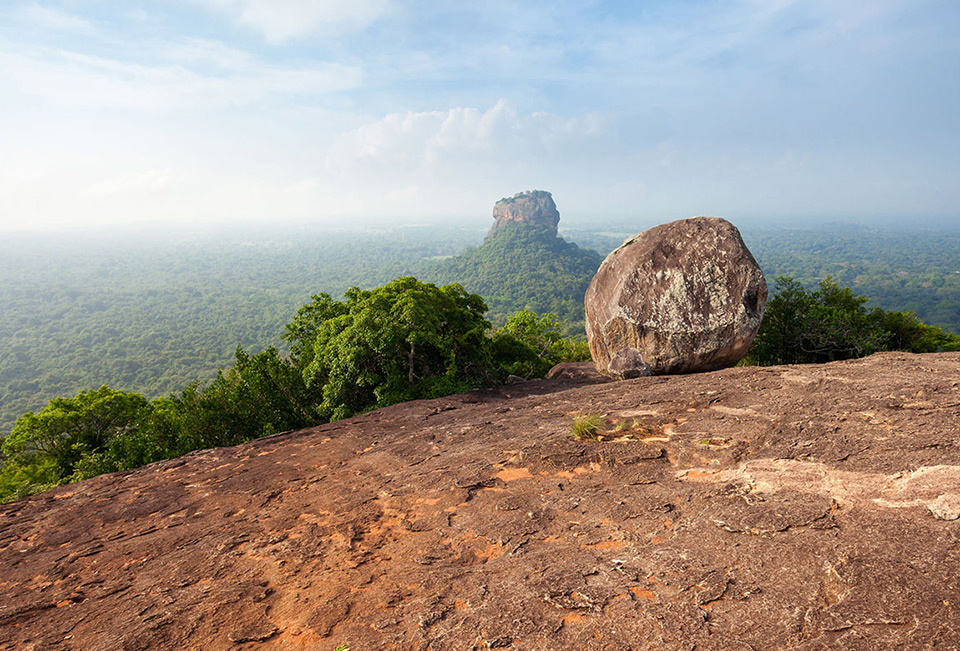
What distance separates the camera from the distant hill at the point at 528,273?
138 m

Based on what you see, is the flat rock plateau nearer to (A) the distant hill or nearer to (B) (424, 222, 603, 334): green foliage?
(B) (424, 222, 603, 334): green foliage

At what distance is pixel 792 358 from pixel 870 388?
1458 centimetres

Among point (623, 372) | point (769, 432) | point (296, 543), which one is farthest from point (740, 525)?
point (623, 372)

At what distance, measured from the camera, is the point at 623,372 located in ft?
43.6

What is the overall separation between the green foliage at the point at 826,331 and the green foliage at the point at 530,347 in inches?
394

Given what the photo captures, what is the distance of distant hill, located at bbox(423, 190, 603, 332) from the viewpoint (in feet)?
452

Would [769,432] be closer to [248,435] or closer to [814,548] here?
[814,548]

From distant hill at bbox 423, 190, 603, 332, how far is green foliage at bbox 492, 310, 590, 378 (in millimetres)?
85470

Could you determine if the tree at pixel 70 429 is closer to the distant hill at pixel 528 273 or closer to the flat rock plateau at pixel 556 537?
the flat rock plateau at pixel 556 537

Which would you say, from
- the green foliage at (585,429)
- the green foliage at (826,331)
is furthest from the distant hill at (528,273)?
the green foliage at (585,429)

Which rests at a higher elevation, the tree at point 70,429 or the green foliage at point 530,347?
the green foliage at point 530,347

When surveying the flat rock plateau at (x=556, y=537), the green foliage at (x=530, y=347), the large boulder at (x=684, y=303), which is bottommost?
the green foliage at (x=530, y=347)

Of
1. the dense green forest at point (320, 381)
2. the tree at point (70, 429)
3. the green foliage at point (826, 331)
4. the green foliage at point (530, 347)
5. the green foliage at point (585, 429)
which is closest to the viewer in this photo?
the green foliage at point (585, 429)

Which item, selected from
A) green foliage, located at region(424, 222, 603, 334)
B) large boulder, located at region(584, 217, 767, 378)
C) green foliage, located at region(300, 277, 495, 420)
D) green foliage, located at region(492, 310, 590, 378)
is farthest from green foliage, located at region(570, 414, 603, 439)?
green foliage, located at region(424, 222, 603, 334)
